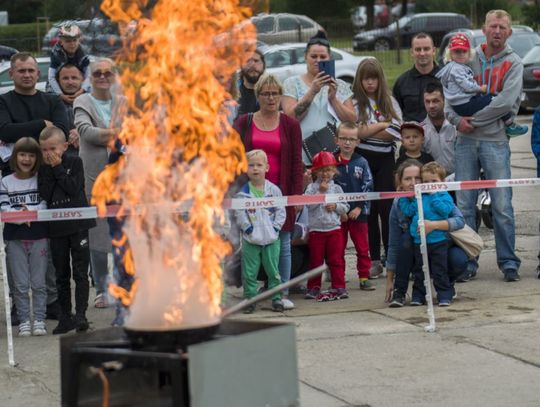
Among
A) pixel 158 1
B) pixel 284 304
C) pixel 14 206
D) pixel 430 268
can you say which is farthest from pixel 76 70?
pixel 158 1

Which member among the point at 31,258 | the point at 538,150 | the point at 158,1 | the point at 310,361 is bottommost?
the point at 310,361

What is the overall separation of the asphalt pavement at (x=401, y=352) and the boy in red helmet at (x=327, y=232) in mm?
151

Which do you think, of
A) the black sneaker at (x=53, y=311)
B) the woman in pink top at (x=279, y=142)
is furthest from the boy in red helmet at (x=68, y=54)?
the black sneaker at (x=53, y=311)

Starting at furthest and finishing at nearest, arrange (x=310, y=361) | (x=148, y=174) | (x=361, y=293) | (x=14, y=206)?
(x=361, y=293) → (x=14, y=206) → (x=310, y=361) → (x=148, y=174)

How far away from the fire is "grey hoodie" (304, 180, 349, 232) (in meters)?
3.69

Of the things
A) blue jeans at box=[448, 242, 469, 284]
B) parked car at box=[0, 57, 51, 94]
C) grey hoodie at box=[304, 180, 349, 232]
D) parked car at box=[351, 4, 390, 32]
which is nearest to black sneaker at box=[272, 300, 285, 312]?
grey hoodie at box=[304, 180, 349, 232]

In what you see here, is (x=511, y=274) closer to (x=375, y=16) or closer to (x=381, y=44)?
(x=381, y=44)

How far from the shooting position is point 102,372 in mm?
5312

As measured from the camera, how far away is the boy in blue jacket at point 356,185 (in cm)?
A: 1024

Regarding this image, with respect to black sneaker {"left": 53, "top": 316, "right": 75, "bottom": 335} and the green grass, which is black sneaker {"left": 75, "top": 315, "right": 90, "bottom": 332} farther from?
the green grass

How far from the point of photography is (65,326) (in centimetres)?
896

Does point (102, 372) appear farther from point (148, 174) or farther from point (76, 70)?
point (76, 70)

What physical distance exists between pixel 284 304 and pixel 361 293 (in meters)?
0.87

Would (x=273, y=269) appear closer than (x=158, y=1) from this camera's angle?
No
